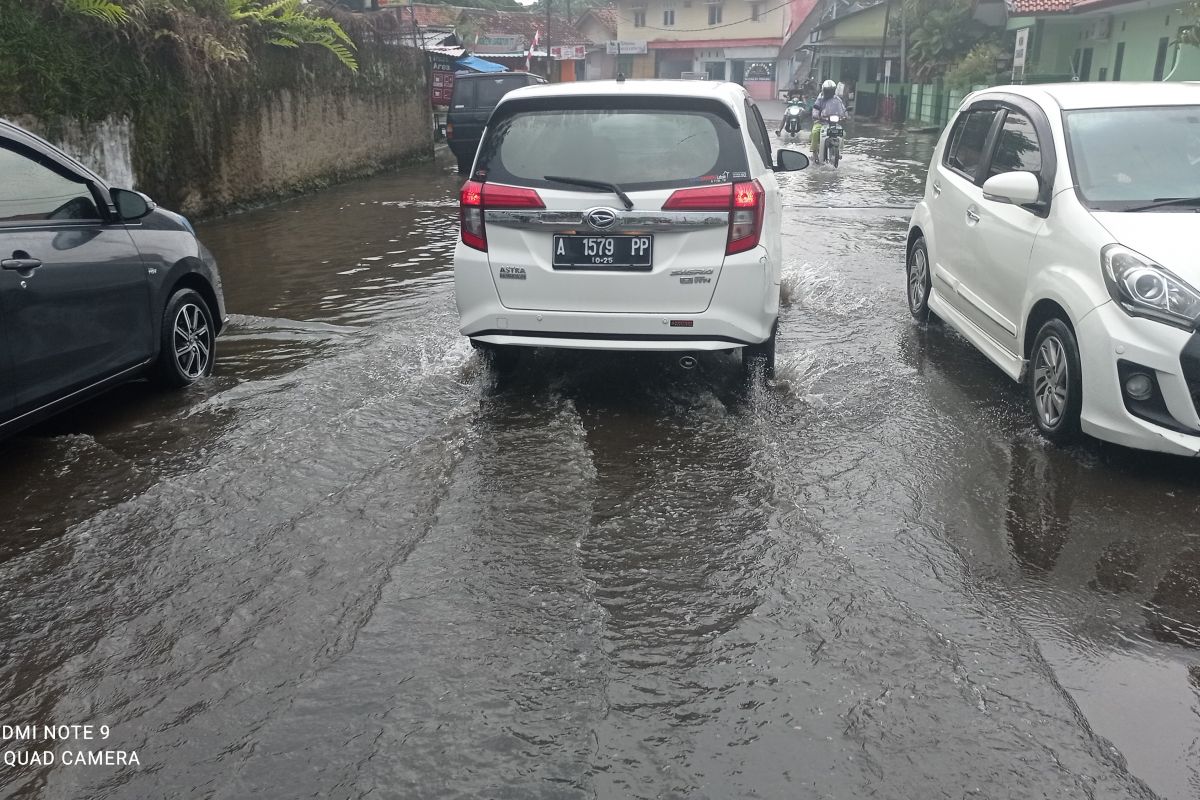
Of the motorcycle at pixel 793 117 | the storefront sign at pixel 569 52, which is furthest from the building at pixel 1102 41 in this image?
the storefront sign at pixel 569 52

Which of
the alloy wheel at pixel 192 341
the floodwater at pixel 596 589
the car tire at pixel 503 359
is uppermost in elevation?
the alloy wheel at pixel 192 341

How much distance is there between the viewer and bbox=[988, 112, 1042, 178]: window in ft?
19.6

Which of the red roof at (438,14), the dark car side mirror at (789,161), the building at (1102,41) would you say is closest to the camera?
the dark car side mirror at (789,161)

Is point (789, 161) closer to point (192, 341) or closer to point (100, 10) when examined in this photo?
point (192, 341)

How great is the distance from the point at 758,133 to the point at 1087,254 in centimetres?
247

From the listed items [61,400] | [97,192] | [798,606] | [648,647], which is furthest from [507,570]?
[97,192]

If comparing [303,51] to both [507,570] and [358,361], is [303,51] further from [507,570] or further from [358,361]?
[507,570]

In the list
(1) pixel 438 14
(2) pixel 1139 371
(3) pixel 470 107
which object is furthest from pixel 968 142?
(1) pixel 438 14

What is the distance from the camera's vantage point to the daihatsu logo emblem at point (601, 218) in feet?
17.9

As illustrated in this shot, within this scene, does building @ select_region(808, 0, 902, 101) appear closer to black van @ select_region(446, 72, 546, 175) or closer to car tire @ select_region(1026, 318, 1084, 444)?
black van @ select_region(446, 72, 546, 175)

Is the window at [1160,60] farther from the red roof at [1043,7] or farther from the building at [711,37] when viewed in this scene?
the building at [711,37]

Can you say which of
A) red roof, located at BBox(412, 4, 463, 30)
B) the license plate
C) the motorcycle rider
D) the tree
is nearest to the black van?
the motorcycle rider

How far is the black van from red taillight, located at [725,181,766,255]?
13918mm

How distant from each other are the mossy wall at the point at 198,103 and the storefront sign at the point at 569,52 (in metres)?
40.7
